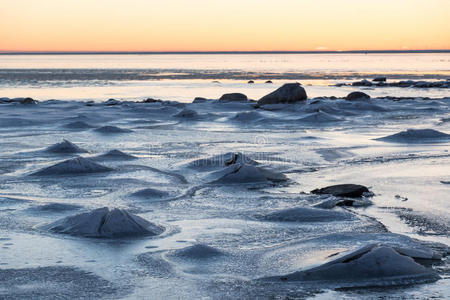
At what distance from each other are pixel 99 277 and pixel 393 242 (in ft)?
6.81

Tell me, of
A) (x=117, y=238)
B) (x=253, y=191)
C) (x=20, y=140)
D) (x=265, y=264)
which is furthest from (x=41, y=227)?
(x=20, y=140)

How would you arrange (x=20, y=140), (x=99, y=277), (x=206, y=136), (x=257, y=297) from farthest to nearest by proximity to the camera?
(x=206, y=136)
(x=20, y=140)
(x=99, y=277)
(x=257, y=297)

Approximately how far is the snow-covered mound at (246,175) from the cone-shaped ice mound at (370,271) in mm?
3218

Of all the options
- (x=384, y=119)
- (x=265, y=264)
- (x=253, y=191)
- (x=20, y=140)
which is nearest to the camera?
(x=265, y=264)

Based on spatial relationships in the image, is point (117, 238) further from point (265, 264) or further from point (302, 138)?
point (302, 138)

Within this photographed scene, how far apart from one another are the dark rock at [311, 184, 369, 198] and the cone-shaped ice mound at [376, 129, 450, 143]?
472 cm

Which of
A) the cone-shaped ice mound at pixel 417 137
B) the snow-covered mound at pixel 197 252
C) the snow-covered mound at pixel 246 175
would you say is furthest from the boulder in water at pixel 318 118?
the snow-covered mound at pixel 197 252

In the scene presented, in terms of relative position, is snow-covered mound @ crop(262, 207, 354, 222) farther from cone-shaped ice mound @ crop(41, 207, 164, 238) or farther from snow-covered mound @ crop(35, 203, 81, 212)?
snow-covered mound @ crop(35, 203, 81, 212)

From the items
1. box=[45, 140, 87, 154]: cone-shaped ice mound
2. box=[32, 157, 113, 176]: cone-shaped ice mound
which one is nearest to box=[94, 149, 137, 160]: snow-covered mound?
box=[45, 140, 87, 154]: cone-shaped ice mound

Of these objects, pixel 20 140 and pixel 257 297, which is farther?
pixel 20 140

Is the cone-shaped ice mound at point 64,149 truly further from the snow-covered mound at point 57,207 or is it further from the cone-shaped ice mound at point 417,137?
the cone-shaped ice mound at point 417,137

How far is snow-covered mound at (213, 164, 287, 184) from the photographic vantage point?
7.28 meters

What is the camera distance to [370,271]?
4004 mm

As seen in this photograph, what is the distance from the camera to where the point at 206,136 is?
12375 mm
